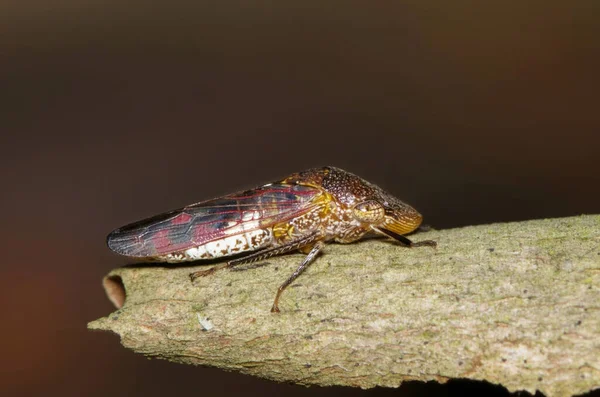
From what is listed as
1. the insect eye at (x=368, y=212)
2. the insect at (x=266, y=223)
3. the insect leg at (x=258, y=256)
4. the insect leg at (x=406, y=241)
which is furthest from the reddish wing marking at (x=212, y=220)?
the insect leg at (x=406, y=241)

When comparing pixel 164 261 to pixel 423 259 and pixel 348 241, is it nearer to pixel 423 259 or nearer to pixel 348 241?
pixel 348 241

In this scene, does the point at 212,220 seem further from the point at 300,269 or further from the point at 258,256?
the point at 300,269

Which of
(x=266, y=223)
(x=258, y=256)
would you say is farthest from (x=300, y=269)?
(x=266, y=223)

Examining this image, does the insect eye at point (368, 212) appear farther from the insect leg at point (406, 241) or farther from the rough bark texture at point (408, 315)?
the rough bark texture at point (408, 315)

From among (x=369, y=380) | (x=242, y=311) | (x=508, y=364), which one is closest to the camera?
(x=508, y=364)

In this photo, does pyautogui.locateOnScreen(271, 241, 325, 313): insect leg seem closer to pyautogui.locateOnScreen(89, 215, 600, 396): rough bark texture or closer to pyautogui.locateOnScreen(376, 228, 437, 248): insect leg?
pyautogui.locateOnScreen(89, 215, 600, 396): rough bark texture

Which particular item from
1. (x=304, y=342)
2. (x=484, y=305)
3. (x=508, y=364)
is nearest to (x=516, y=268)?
(x=484, y=305)

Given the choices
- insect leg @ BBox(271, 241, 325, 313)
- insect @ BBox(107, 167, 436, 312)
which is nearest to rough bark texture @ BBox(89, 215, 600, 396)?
insect leg @ BBox(271, 241, 325, 313)
